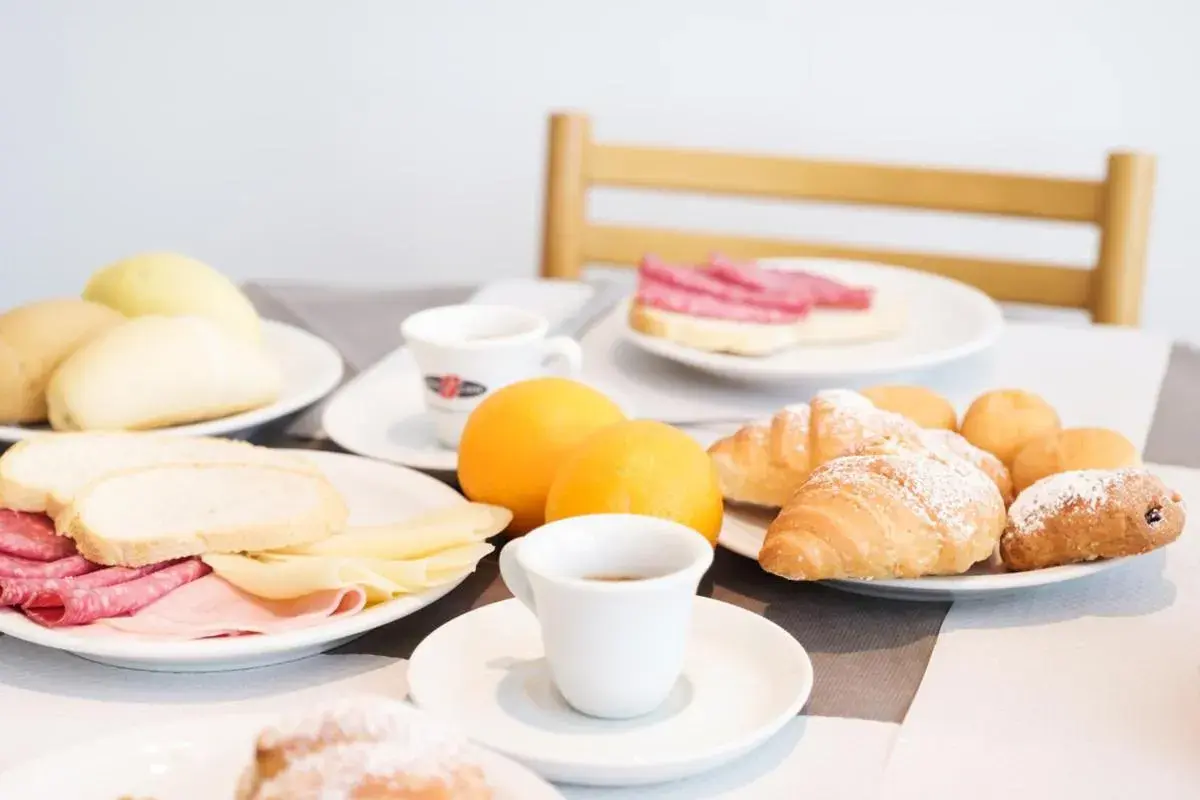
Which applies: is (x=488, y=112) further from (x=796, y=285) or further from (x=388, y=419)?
(x=388, y=419)

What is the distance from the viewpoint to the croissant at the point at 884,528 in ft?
2.81

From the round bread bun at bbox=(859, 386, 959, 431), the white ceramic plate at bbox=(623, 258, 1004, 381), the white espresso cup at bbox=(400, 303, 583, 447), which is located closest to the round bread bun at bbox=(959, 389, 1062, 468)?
the round bread bun at bbox=(859, 386, 959, 431)

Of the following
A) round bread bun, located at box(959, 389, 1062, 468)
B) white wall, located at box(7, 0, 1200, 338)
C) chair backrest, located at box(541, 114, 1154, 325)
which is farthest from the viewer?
white wall, located at box(7, 0, 1200, 338)

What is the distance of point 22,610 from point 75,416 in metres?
Answer: 0.33

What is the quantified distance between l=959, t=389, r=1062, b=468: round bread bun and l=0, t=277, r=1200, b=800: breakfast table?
0.41 feet

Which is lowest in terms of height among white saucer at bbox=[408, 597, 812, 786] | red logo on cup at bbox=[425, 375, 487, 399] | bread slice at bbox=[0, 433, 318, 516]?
white saucer at bbox=[408, 597, 812, 786]

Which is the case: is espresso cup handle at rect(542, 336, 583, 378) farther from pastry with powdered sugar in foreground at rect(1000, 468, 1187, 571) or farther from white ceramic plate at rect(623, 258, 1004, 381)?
pastry with powdered sugar in foreground at rect(1000, 468, 1187, 571)

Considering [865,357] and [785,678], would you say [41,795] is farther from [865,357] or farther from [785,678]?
[865,357]

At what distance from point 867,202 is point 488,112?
4.35 feet

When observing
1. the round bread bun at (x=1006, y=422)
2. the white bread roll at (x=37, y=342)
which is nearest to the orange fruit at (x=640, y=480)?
the round bread bun at (x=1006, y=422)

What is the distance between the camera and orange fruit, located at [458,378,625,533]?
975 mm

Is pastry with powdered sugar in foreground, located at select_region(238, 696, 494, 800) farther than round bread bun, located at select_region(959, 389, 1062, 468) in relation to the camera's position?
No

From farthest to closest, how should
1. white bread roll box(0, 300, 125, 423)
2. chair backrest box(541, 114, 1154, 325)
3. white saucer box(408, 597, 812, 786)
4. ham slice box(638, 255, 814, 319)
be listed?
chair backrest box(541, 114, 1154, 325) < ham slice box(638, 255, 814, 319) < white bread roll box(0, 300, 125, 423) < white saucer box(408, 597, 812, 786)

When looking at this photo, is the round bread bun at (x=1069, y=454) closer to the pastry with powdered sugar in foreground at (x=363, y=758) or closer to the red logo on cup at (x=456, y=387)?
the red logo on cup at (x=456, y=387)
